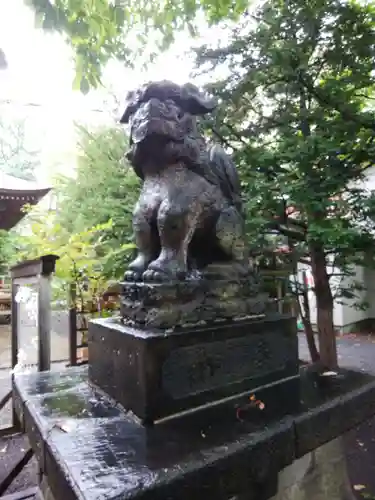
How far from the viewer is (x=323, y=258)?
13.5ft

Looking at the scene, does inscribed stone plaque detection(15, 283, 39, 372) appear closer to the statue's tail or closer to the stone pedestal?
the stone pedestal

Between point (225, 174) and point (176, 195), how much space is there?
1.90 feet

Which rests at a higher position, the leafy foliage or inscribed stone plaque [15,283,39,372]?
the leafy foliage

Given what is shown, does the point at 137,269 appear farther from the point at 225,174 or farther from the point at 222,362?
the point at 225,174

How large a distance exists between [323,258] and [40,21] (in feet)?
11.6

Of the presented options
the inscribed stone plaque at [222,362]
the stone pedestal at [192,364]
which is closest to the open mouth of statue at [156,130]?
the stone pedestal at [192,364]

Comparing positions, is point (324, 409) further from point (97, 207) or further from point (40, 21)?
point (97, 207)

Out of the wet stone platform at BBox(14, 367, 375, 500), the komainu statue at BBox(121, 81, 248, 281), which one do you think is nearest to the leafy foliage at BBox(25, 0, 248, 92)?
the komainu statue at BBox(121, 81, 248, 281)

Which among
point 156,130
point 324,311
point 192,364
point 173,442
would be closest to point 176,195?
point 156,130

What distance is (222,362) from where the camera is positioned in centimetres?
204

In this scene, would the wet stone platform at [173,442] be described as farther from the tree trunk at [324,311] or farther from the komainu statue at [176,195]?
the tree trunk at [324,311]

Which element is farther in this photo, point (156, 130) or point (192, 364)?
point (156, 130)

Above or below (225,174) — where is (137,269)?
below

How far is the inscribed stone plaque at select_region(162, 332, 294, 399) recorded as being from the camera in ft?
6.03
